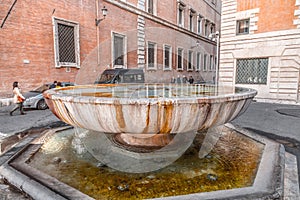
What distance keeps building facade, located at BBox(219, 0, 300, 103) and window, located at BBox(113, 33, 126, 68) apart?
24.5 ft

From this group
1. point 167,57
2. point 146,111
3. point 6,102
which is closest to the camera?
point 146,111

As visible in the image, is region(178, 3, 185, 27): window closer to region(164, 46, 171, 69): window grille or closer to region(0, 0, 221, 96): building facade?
region(0, 0, 221, 96): building facade

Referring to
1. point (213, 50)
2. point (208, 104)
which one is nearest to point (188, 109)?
point (208, 104)

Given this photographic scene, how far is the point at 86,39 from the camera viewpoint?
43.2 feet

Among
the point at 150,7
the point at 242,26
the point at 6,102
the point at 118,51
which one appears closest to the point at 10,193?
the point at 6,102

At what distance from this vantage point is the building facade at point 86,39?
387 inches

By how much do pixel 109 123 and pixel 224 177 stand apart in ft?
5.11

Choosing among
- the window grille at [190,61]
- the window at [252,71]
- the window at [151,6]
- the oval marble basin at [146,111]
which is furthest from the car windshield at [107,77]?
the window grille at [190,61]

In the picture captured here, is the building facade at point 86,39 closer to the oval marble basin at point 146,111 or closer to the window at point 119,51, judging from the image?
the window at point 119,51

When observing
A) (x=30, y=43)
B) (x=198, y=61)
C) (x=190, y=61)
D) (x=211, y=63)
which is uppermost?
(x=211, y=63)

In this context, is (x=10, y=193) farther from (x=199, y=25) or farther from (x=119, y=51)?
(x=199, y=25)

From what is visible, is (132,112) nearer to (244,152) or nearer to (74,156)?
(74,156)

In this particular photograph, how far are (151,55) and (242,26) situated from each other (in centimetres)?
917

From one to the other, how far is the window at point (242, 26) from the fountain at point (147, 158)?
9384 mm
